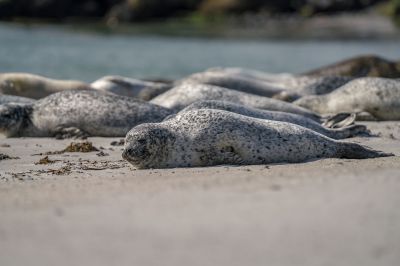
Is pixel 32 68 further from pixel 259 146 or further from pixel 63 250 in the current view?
pixel 63 250

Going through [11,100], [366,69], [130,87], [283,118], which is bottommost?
[283,118]

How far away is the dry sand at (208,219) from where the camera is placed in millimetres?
3600

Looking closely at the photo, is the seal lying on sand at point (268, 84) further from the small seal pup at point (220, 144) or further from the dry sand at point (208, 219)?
the dry sand at point (208, 219)

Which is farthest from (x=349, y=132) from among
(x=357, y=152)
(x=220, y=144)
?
(x=220, y=144)

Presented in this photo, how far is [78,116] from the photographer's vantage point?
8.78 meters

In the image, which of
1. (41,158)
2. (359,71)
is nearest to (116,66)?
(359,71)

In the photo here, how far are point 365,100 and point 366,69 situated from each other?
3648 millimetres

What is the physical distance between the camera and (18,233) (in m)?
4.07

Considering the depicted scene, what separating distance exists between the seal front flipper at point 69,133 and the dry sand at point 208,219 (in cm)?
282

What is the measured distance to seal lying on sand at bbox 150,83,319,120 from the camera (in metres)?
9.38

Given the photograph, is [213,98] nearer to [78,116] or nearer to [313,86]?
[78,116]

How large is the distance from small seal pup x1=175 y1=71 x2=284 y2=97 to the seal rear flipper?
2.78 meters

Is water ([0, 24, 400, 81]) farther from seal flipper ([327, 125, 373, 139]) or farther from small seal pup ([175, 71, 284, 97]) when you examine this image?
seal flipper ([327, 125, 373, 139])

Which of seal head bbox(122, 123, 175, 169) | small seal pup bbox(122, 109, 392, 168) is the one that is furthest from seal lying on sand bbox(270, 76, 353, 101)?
seal head bbox(122, 123, 175, 169)
